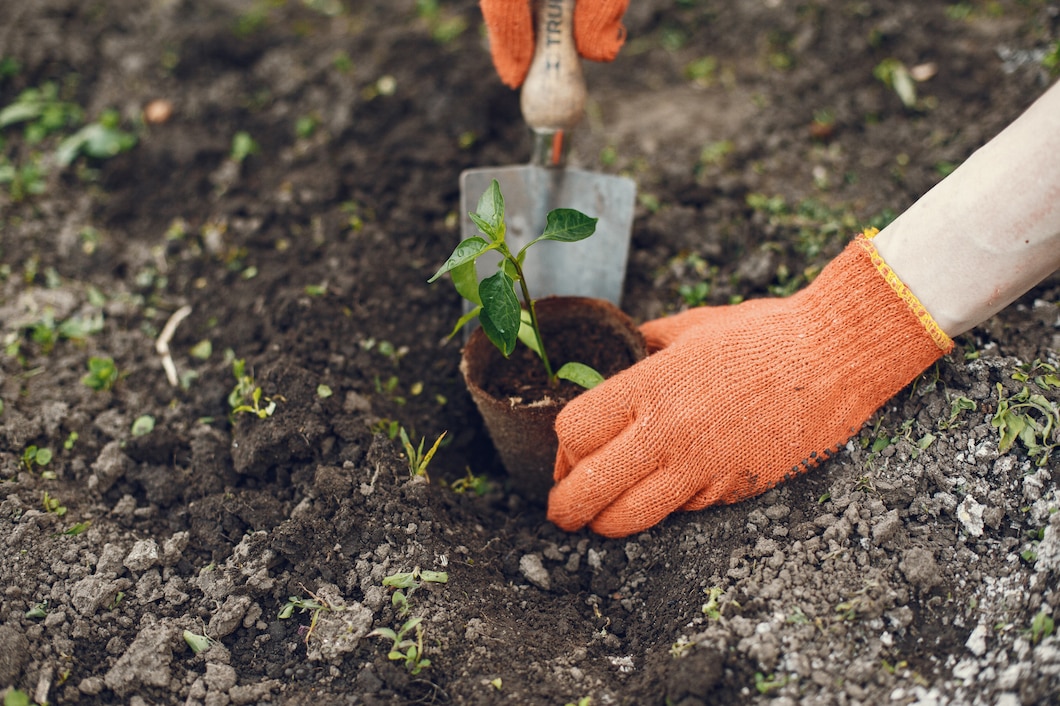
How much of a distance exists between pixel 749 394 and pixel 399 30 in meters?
2.27

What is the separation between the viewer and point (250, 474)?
203 cm

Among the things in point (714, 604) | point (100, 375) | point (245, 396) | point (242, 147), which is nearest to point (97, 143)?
point (242, 147)

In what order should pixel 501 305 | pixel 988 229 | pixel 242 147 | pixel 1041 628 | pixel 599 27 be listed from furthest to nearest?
pixel 242 147 < pixel 599 27 < pixel 501 305 < pixel 988 229 < pixel 1041 628

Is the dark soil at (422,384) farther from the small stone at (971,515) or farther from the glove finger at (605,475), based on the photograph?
Result: the glove finger at (605,475)

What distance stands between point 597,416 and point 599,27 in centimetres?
102

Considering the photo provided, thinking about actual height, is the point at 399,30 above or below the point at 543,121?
below

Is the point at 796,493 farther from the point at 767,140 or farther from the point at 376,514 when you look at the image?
the point at 767,140

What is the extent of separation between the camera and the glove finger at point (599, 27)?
201 centimetres

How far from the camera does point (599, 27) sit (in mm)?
2047

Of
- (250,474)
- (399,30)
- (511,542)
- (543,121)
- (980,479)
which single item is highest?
(543,121)

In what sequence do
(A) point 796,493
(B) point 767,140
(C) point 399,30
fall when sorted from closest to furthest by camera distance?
(A) point 796,493
(B) point 767,140
(C) point 399,30

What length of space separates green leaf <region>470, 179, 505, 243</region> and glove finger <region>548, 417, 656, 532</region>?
1.80 feet

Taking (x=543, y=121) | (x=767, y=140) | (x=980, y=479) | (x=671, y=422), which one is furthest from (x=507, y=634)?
(x=767, y=140)

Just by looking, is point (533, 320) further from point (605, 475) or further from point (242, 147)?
point (242, 147)
